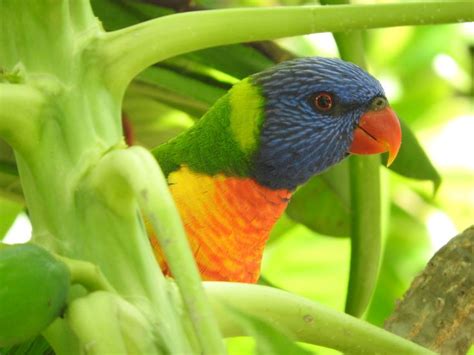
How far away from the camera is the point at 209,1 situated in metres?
1.94

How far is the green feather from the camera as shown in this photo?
1.78 metres

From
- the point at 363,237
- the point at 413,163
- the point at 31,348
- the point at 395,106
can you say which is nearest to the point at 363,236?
the point at 363,237

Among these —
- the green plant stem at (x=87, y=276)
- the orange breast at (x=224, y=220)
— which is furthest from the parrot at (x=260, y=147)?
the green plant stem at (x=87, y=276)

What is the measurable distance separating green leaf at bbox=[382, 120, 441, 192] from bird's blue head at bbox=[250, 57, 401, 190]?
0.17ft

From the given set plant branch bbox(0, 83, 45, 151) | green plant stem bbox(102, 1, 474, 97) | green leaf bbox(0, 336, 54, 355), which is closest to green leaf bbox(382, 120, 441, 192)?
green plant stem bbox(102, 1, 474, 97)

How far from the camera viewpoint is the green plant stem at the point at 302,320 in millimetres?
868

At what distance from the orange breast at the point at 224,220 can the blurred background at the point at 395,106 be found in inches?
6.5

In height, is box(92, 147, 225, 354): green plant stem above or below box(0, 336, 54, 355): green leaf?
above

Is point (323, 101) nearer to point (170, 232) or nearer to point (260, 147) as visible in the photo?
point (260, 147)

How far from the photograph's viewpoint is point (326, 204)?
1.96m

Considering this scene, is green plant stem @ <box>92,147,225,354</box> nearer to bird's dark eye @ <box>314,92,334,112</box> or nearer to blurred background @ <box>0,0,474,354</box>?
blurred background @ <box>0,0,474,354</box>

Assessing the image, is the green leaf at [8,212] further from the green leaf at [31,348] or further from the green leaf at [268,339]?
the green leaf at [268,339]

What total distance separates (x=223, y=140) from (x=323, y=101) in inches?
11.1

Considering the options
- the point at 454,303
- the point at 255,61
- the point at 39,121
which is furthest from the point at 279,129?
the point at 39,121
